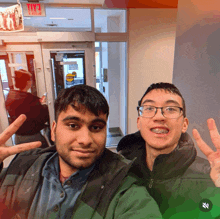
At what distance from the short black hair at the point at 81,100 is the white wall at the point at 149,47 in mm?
1805

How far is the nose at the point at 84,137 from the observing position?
0.77 meters

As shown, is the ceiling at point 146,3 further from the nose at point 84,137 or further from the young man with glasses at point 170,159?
the nose at point 84,137

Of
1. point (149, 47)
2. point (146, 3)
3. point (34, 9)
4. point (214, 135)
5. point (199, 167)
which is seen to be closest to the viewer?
point (214, 135)

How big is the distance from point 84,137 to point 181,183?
56cm

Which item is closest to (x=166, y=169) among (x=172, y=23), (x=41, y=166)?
(x=41, y=166)

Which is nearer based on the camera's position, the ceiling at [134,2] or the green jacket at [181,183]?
the green jacket at [181,183]

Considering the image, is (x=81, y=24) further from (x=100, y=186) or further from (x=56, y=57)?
(x=100, y=186)

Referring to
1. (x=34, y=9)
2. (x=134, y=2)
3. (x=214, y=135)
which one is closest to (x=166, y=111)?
(x=214, y=135)

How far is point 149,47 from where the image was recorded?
8.95 ft

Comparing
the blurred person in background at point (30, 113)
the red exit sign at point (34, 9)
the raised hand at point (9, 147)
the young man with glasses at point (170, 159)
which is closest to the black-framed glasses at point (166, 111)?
the young man with glasses at point (170, 159)

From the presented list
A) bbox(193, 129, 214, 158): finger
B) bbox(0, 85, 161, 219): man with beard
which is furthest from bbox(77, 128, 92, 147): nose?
bbox(193, 129, 214, 158): finger

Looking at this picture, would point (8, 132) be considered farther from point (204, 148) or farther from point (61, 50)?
point (61, 50)

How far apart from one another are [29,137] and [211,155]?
1.52m

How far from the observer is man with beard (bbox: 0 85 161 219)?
2.52 feet
